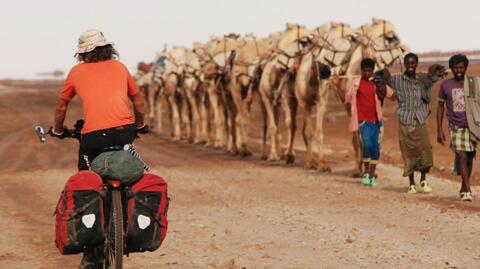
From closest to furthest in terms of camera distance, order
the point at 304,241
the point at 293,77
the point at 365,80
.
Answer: the point at 304,241, the point at 365,80, the point at 293,77

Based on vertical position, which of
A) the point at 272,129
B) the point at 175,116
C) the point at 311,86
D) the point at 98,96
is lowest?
the point at 175,116

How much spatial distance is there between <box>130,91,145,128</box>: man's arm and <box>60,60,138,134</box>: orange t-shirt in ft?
0.79

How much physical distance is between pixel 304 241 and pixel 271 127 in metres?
12.9

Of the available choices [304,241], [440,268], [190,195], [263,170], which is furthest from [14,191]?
[440,268]

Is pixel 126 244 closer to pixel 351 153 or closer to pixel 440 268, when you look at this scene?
pixel 440 268

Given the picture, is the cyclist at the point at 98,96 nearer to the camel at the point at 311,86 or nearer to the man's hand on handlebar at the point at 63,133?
the man's hand on handlebar at the point at 63,133

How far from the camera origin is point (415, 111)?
1602 centimetres

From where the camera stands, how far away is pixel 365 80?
17.6 meters

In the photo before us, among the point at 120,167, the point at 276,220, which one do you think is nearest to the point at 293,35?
the point at 276,220

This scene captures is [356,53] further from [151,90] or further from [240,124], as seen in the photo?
[151,90]

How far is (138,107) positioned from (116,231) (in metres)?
1.29

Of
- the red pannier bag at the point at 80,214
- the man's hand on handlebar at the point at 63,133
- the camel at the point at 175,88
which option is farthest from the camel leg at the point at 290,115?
the red pannier bag at the point at 80,214

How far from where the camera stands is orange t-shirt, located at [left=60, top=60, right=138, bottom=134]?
8211 millimetres

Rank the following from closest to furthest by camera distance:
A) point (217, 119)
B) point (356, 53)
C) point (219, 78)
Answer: point (356, 53) < point (219, 78) < point (217, 119)
